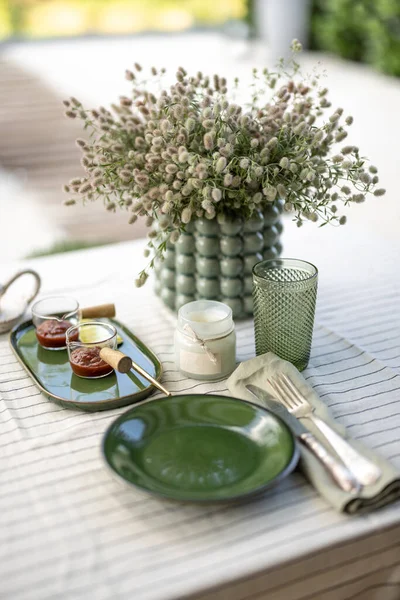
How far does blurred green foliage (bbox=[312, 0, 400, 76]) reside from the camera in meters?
3.78

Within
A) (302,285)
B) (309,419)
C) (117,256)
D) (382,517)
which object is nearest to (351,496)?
(382,517)

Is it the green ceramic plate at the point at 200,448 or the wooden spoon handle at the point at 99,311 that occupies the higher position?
the green ceramic plate at the point at 200,448

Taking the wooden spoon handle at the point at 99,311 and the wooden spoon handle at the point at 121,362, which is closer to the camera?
the wooden spoon handle at the point at 121,362

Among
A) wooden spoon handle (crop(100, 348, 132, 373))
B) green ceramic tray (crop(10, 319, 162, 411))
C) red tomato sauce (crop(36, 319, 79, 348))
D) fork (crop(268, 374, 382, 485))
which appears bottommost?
green ceramic tray (crop(10, 319, 162, 411))

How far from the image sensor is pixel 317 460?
2.87ft

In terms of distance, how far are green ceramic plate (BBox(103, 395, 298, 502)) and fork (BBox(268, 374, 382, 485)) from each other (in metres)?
0.06

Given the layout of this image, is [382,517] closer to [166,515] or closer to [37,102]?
[166,515]

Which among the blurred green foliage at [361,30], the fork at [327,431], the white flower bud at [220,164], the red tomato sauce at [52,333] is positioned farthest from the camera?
the blurred green foliage at [361,30]

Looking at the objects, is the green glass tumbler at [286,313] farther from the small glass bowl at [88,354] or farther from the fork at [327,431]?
the small glass bowl at [88,354]

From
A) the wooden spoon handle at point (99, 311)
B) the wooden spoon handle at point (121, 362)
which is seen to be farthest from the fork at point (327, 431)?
the wooden spoon handle at point (99, 311)

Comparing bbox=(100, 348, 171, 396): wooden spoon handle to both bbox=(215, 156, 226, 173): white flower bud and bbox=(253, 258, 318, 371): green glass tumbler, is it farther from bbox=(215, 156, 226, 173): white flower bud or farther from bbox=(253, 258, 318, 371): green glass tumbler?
bbox=(215, 156, 226, 173): white flower bud

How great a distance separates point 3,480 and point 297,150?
0.65 metres

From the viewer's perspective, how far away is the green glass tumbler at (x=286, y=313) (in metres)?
1.09

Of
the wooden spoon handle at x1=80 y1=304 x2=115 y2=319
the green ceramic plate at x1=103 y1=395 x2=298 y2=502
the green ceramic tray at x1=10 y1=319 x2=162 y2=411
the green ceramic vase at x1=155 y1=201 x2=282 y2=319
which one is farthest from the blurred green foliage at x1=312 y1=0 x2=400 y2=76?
the green ceramic plate at x1=103 y1=395 x2=298 y2=502
